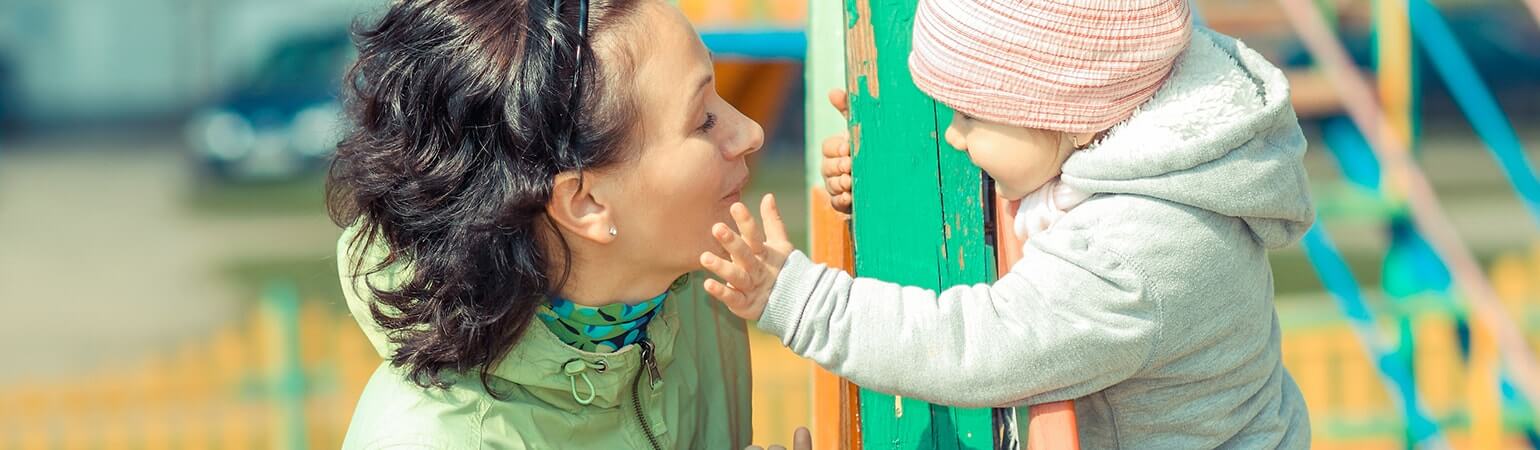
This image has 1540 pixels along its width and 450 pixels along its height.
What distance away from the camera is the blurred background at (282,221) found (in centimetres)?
464

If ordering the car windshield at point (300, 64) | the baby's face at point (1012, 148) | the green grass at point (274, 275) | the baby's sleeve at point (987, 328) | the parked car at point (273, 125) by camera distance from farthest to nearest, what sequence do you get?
the car windshield at point (300, 64) < the parked car at point (273, 125) < the green grass at point (274, 275) < the baby's face at point (1012, 148) < the baby's sleeve at point (987, 328)

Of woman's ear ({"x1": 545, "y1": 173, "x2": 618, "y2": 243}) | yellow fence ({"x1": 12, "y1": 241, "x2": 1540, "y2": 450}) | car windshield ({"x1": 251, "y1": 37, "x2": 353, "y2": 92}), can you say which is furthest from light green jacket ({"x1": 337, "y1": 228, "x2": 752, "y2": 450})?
car windshield ({"x1": 251, "y1": 37, "x2": 353, "y2": 92})

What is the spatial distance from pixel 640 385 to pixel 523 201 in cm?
31

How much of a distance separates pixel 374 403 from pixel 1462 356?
4.28m

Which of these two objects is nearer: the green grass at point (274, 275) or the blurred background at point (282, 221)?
the blurred background at point (282, 221)

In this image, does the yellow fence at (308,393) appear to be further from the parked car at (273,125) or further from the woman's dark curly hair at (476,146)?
the parked car at (273,125)

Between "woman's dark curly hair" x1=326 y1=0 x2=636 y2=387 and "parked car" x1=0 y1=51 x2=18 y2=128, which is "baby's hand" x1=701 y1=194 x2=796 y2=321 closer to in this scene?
"woman's dark curly hair" x1=326 y1=0 x2=636 y2=387

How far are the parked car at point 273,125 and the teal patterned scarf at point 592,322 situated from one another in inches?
555

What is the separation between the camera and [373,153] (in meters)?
1.62

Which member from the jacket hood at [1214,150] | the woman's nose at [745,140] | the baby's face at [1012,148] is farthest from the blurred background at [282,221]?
the jacket hood at [1214,150]

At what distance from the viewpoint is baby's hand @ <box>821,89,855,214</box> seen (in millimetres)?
1713

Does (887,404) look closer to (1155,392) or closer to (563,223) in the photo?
(1155,392)

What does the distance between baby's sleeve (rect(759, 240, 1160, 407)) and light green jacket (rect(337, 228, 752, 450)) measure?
35 centimetres

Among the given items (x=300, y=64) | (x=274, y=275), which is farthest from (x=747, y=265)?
(x=300, y=64)
